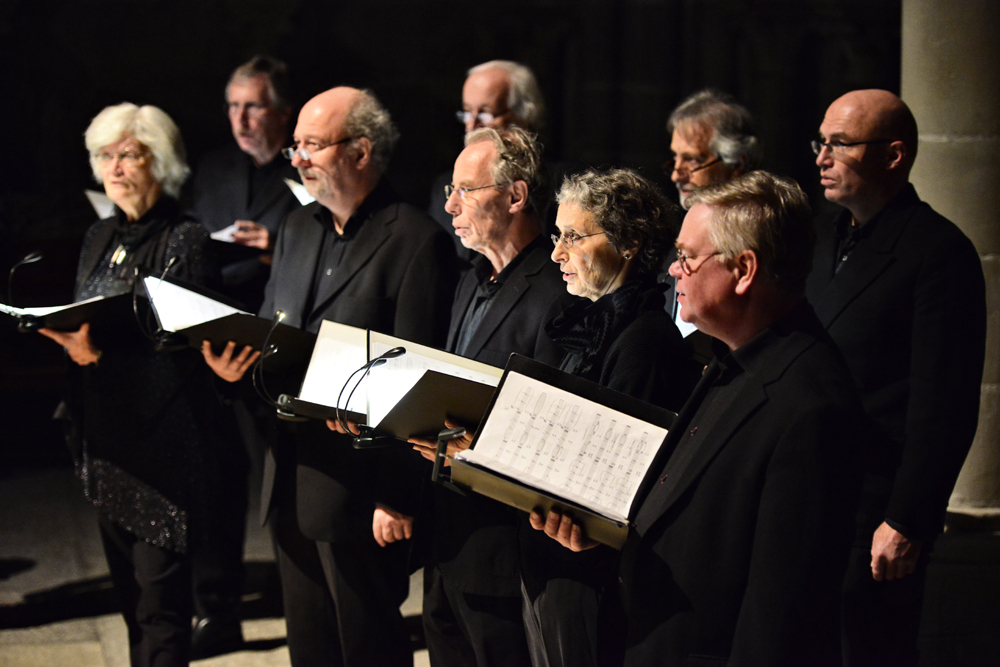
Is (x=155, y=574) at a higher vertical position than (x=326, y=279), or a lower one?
lower

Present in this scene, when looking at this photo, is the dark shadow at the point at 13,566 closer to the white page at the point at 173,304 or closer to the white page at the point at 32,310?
the white page at the point at 32,310

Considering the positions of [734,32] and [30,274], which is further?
[734,32]

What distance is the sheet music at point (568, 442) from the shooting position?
70.7 inches

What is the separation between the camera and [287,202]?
3.98 m

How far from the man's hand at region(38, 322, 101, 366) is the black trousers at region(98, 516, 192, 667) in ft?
1.65

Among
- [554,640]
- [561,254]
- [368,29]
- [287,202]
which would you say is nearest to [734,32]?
[368,29]

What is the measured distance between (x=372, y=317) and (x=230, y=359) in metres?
0.41

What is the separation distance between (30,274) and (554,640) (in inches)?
181

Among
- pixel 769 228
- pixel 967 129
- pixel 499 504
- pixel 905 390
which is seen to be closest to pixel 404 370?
pixel 499 504

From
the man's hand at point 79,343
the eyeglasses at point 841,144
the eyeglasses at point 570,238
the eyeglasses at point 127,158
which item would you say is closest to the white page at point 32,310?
the man's hand at point 79,343

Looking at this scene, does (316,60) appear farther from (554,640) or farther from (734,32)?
(554,640)

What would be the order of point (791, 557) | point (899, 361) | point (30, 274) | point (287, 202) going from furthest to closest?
point (30, 274) < point (287, 202) < point (899, 361) < point (791, 557)

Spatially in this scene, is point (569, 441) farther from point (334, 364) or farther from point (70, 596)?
point (70, 596)

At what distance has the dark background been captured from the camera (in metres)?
6.33
